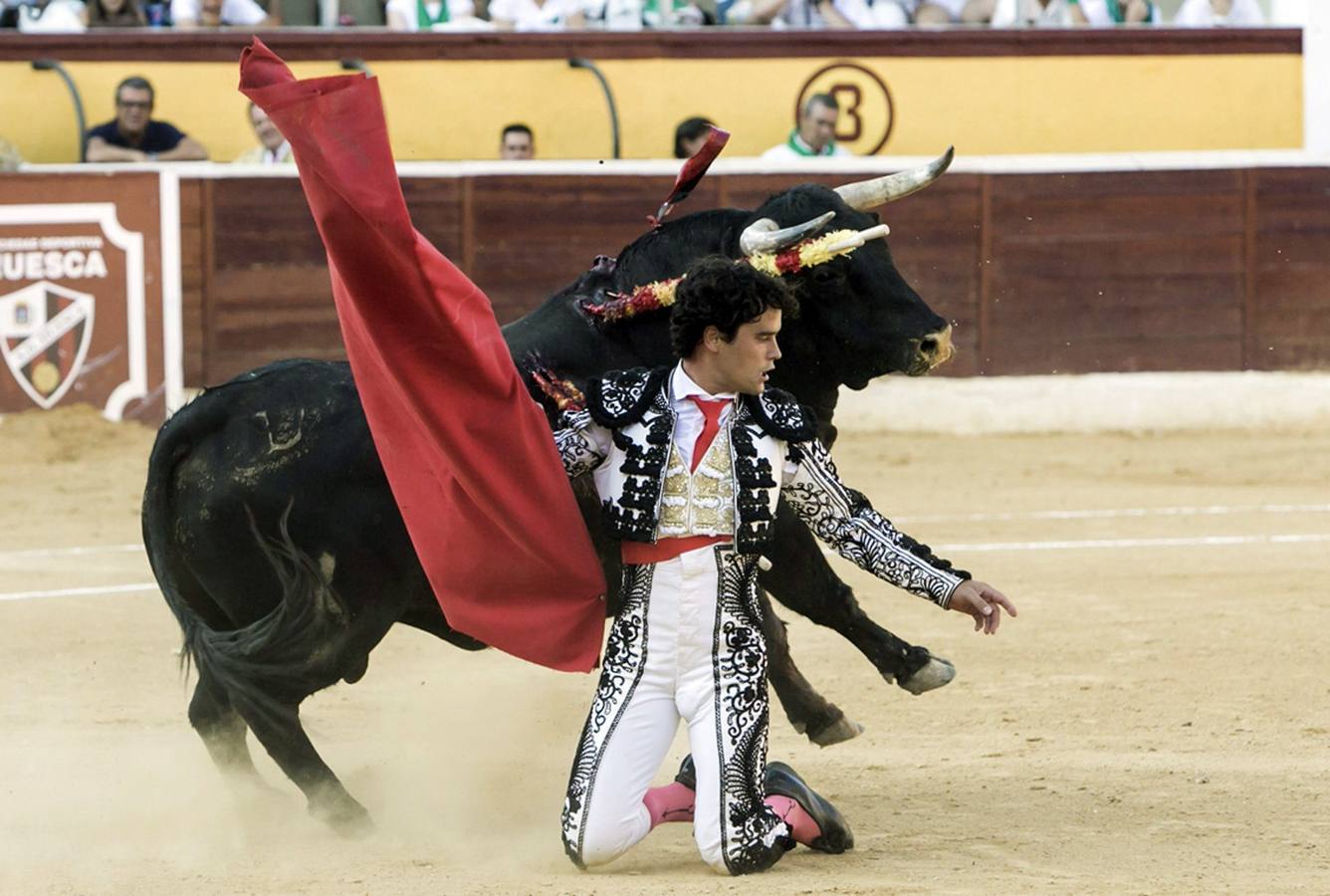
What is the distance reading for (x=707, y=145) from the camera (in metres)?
4.25

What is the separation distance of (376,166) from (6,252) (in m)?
6.82

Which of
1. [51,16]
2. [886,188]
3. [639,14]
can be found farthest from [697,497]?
[51,16]

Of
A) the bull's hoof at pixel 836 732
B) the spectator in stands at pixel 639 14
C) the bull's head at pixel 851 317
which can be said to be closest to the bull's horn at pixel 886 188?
the bull's head at pixel 851 317

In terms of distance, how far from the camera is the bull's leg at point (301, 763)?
153 inches

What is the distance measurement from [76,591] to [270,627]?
10.6 ft

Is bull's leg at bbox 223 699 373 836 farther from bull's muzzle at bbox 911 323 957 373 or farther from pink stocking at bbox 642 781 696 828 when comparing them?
bull's muzzle at bbox 911 323 957 373

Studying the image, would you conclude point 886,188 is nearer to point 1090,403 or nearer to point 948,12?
point 1090,403

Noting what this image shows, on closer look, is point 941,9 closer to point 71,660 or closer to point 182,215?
point 182,215

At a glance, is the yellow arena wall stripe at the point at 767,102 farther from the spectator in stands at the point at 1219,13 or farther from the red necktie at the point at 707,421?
the red necktie at the point at 707,421

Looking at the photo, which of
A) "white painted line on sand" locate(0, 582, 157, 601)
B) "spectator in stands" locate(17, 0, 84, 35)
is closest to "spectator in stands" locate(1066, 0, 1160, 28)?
"spectator in stands" locate(17, 0, 84, 35)

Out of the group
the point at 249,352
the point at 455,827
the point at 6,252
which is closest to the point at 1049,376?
the point at 249,352

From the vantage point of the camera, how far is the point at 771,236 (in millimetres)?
4035

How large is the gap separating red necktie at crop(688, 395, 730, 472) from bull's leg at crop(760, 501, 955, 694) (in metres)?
0.43

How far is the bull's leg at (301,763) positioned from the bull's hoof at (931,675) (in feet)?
3.62
